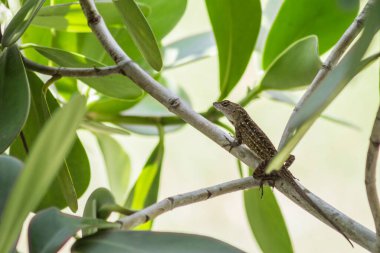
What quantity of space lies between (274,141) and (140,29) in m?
1.87

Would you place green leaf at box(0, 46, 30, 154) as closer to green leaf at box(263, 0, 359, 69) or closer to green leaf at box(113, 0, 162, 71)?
green leaf at box(113, 0, 162, 71)

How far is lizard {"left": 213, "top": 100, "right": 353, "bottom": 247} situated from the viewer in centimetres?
82

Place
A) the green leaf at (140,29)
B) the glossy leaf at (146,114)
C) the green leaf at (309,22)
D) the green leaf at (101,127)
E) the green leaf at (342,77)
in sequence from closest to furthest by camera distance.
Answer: the green leaf at (342,77) → the green leaf at (140,29) → the green leaf at (309,22) → the green leaf at (101,127) → the glossy leaf at (146,114)

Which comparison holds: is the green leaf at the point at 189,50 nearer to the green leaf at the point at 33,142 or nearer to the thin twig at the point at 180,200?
the green leaf at the point at 33,142

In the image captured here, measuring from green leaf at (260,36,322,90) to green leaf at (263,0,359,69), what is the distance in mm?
101

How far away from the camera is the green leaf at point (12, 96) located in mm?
754

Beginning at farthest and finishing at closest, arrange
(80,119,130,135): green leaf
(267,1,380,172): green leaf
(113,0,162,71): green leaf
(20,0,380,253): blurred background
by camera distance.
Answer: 1. (20,0,380,253): blurred background
2. (80,119,130,135): green leaf
3. (113,0,162,71): green leaf
4. (267,1,380,172): green leaf

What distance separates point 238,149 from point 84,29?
0.33 meters

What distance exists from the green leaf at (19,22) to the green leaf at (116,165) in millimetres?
577

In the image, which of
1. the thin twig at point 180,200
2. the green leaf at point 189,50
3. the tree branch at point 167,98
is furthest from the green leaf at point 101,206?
the green leaf at point 189,50

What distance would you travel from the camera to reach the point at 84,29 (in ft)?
3.26

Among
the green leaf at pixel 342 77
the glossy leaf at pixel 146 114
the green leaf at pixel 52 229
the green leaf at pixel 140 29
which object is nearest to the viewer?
the green leaf at pixel 342 77

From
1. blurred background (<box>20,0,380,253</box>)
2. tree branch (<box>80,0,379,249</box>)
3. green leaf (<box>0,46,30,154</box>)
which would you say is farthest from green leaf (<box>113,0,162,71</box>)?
blurred background (<box>20,0,380,253</box>)

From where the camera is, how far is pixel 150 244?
67cm
